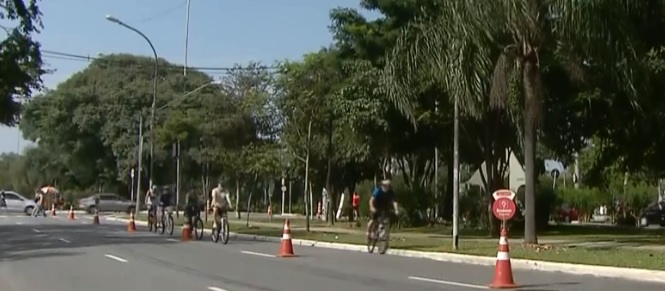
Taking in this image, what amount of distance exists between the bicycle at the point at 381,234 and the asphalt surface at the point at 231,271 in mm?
630

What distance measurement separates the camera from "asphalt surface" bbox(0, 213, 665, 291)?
16094mm

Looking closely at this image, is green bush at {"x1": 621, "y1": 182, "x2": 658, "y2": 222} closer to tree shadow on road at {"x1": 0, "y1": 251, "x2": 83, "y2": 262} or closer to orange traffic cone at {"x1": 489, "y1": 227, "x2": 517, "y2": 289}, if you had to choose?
tree shadow on road at {"x1": 0, "y1": 251, "x2": 83, "y2": 262}

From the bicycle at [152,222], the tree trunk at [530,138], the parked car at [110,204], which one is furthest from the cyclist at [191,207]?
the parked car at [110,204]

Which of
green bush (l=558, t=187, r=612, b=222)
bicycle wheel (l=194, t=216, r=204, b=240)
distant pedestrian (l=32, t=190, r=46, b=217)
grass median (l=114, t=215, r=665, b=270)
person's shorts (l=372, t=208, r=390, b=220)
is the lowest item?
grass median (l=114, t=215, r=665, b=270)

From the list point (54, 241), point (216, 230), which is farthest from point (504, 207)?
point (54, 241)

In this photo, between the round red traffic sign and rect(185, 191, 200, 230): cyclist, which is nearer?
the round red traffic sign

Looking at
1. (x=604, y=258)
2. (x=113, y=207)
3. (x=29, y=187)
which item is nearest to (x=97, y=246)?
(x=604, y=258)

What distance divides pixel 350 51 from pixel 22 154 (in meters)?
71.4

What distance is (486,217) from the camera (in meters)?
36.4

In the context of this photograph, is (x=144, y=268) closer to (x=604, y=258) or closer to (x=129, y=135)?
(x=604, y=258)

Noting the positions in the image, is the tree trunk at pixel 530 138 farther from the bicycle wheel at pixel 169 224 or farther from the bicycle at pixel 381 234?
the bicycle wheel at pixel 169 224

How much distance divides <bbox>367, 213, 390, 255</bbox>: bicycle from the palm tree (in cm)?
345

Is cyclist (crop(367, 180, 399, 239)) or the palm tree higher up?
the palm tree

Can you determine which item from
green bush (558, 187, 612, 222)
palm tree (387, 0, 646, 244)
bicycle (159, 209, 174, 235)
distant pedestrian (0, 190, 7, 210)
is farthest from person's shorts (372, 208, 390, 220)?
distant pedestrian (0, 190, 7, 210)
